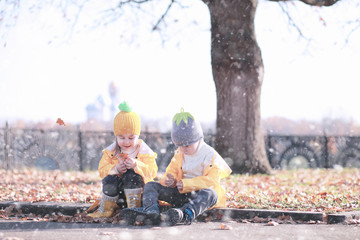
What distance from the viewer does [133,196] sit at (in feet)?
18.0

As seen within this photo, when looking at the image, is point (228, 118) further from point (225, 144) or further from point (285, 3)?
point (285, 3)

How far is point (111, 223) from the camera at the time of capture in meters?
5.50

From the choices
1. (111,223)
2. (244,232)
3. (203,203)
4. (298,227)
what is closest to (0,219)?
(111,223)

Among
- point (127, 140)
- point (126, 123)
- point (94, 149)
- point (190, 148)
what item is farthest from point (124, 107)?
point (94, 149)

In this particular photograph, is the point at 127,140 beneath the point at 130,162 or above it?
above

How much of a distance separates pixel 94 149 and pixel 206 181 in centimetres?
1179

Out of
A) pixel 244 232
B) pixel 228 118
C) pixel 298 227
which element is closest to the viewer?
pixel 244 232

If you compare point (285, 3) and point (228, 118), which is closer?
point (228, 118)

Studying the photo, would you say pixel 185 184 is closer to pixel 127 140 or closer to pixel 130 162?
pixel 130 162

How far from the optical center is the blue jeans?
16.8 feet

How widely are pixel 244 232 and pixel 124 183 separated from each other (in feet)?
4.90

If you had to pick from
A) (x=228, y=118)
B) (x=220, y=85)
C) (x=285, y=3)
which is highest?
(x=285, y=3)

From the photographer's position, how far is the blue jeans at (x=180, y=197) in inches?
202

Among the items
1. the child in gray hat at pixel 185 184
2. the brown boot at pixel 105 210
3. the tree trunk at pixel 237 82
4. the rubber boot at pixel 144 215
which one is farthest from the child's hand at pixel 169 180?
the tree trunk at pixel 237 82
